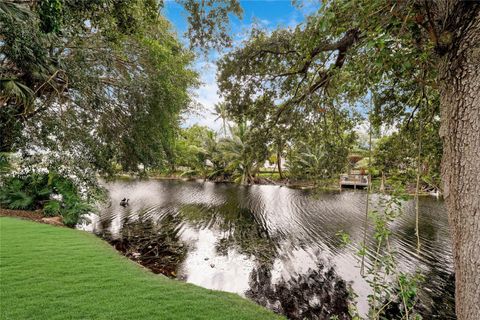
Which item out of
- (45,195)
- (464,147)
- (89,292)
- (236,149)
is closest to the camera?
(464,147)

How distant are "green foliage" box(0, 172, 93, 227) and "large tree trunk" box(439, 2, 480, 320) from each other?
10346 millimetres

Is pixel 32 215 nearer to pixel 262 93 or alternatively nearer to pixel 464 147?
pixel 262 93

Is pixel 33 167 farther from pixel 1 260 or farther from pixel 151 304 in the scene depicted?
pixel 151 304

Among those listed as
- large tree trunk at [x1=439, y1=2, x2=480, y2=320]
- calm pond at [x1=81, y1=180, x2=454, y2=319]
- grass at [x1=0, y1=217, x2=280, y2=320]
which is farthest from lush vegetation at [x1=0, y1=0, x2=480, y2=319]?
grass at [x1=0, y1=217, x2=280, y2=320]

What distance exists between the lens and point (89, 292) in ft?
12.1

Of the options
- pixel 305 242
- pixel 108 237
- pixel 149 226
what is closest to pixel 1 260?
pixel 108 237

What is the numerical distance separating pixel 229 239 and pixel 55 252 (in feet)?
16.9

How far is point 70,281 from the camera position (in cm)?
401

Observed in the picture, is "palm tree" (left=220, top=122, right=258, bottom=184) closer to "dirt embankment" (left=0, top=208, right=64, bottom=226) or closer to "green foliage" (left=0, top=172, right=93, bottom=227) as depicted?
"green foliage" (left=0, top=172, right=93, bottom=227)

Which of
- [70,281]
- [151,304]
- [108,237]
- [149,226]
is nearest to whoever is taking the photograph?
[151,304]

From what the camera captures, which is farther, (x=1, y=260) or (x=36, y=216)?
(x=36, y=216)

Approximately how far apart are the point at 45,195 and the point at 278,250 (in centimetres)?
922

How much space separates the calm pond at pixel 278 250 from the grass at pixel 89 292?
122cm

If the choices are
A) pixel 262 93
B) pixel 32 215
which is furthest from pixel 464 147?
pixel 32 215
